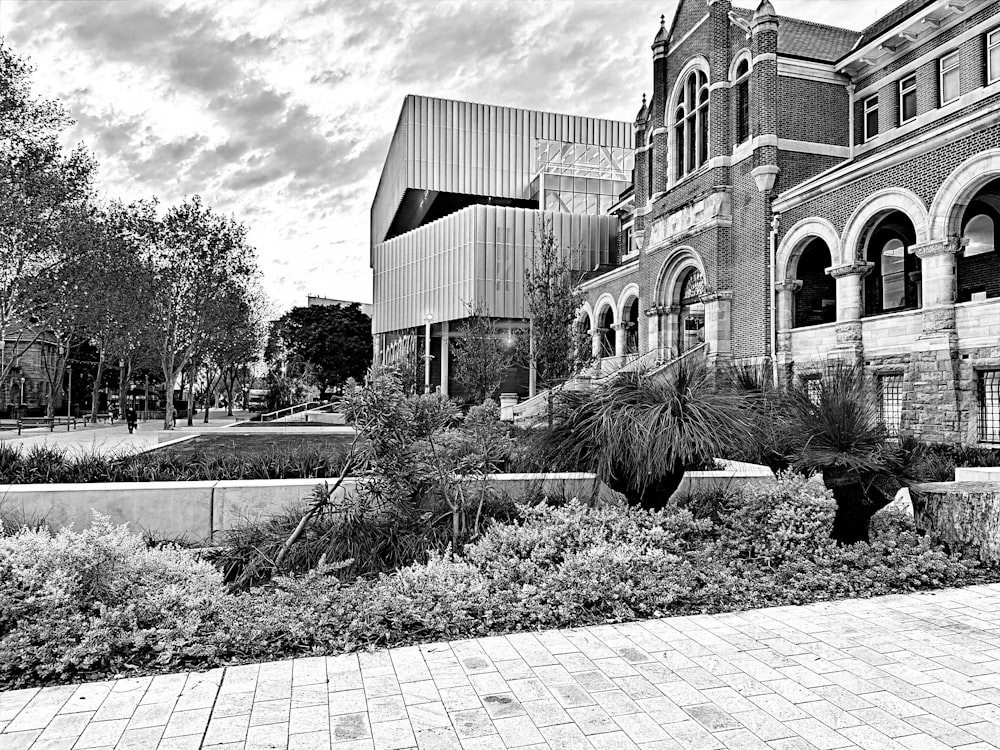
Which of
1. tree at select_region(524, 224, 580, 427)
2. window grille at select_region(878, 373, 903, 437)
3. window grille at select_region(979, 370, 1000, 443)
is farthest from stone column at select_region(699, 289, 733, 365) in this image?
window grille at select_region(979, 370, 1000, 443)

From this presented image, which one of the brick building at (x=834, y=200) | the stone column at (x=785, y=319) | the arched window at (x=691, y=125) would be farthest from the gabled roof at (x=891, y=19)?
the stone column at (x=785, y=319)

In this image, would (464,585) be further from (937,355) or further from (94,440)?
(937,355)

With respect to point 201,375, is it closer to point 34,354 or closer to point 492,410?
point 34,354

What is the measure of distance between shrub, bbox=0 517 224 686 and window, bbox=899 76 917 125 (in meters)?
24.1

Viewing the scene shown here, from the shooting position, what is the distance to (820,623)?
5141mm

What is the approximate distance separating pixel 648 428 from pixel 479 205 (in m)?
38.7

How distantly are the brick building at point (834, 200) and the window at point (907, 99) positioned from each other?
71mm

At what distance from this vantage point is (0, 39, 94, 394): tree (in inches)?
792

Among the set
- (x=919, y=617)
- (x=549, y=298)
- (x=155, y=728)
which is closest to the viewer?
(x=155, y=728)

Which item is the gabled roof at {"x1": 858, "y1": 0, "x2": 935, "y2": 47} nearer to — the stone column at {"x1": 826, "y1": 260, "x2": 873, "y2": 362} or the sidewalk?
the stone column at {"x1": 826, "y1": 260, "x2": 873, "y2": 362}

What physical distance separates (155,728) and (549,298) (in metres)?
17.3

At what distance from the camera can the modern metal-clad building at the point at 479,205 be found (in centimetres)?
4300

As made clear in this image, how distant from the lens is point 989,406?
1543 cm

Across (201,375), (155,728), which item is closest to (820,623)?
(155,728)
